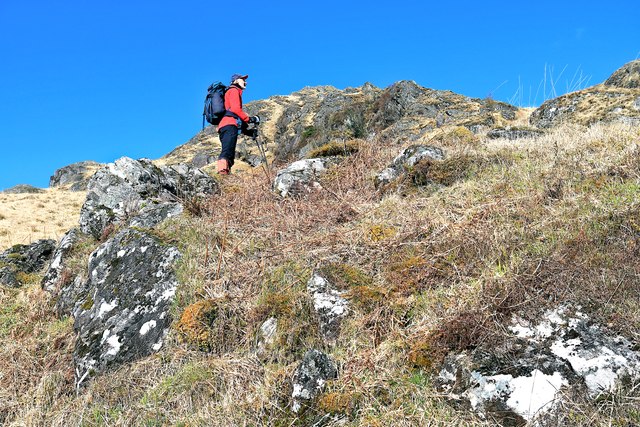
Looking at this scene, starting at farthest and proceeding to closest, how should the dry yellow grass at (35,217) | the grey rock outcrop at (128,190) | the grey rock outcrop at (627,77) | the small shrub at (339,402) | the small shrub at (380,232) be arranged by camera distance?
the grey rock outcrop at (627,77) → the dry yellow grass at (35,217) → the grey rock outcrop at (128,190) → the small shrub at (380,232) → the small shrub at (339,402)

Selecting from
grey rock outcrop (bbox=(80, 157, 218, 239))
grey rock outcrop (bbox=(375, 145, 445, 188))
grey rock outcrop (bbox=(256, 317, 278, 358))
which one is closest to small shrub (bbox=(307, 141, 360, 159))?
grey rock outcrop (bbox=(375, 145, 445, 188))

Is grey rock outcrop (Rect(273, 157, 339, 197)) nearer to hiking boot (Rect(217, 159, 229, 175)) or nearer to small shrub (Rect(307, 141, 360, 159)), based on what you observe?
small shrub (Rect(307, 141, 360, 159))

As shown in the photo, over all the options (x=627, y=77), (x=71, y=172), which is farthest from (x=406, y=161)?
(x=71, y=172)

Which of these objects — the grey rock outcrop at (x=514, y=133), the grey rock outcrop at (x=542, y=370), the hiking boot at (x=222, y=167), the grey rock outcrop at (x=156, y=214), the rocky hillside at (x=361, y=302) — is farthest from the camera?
the hiking boot at (x=222, y=167)

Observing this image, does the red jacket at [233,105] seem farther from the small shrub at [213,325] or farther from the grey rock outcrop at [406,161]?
the small shrub at [213,325]

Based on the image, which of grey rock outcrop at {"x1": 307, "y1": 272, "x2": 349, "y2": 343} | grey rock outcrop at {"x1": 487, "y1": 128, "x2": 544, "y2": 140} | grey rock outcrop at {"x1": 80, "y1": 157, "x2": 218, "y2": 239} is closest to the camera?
grey rock outcrop at {"x1": 307, "y1": 272, "x2": 349, "y2": 343}

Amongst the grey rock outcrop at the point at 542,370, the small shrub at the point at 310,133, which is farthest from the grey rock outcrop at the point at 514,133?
the small shrub at the point at 310,133

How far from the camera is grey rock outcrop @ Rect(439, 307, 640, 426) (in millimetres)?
2615

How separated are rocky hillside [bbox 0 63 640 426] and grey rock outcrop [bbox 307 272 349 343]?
0.02 metres

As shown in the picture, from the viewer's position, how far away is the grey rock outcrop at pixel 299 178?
314 inches

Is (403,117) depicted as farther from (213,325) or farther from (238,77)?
(213,325)

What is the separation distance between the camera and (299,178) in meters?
8.23

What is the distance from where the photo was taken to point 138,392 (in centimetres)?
402

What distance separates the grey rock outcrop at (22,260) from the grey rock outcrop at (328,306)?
250 inches
